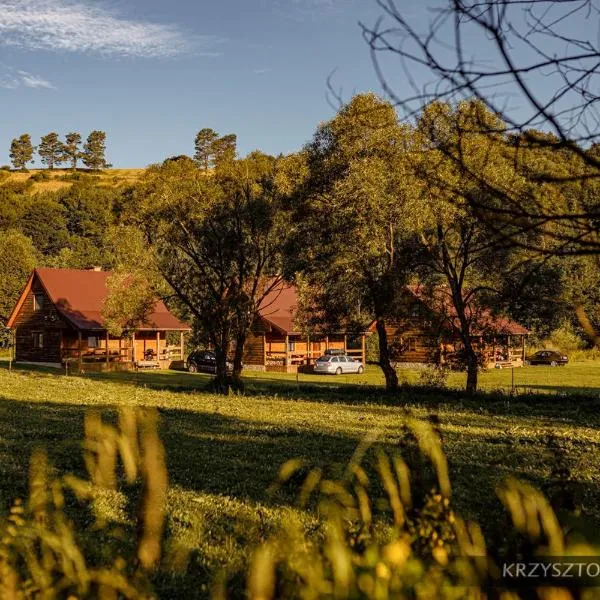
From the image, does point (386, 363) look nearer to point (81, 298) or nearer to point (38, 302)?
point (81, 298)

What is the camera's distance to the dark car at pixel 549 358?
65875mm

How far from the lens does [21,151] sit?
19112 centimetres

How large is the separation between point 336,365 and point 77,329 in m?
20.3

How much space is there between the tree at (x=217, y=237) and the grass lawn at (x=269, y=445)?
4.77 m

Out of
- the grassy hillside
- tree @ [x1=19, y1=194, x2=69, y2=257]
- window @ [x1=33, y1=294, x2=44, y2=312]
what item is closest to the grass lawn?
window @ [x1=33, y1=294, x2=44, y2=312]

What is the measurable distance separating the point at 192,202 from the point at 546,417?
18.7 meters

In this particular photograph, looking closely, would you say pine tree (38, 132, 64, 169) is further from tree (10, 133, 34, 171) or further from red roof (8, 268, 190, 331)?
red roof (8, 268, 190, 331)

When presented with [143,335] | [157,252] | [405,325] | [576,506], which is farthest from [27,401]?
[143,335]

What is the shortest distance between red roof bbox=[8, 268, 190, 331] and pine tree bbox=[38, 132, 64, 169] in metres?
148

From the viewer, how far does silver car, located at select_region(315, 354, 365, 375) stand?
55.2 meters

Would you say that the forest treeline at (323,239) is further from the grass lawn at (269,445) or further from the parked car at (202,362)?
the parked car at (202,362)

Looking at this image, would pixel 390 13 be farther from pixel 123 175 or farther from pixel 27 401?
pixel 123 175

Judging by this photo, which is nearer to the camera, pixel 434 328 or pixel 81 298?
pixel 434 328

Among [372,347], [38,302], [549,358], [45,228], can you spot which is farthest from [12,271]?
[549,358]
